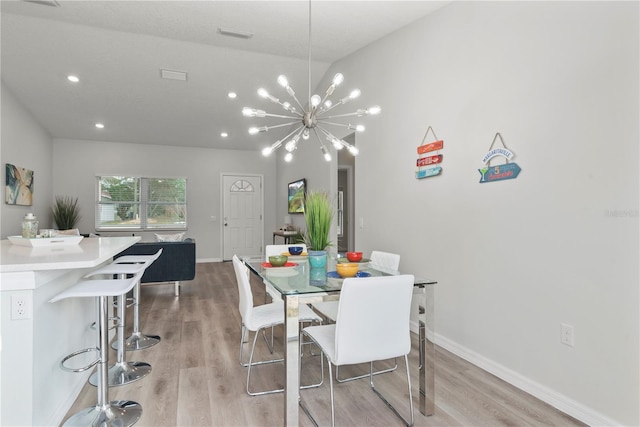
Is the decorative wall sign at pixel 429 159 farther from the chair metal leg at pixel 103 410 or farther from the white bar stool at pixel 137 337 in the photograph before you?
the chair metal leg at pixel 103 410

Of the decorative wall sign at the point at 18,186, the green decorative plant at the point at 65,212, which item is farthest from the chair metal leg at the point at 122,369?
the green decorative plant at the point at 65,212

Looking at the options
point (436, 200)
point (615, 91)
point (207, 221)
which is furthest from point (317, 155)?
point (615, 91)

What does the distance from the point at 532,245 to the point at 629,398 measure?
89cm

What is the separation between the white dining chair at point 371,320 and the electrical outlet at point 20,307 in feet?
4.71

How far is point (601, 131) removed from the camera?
1.86 meters

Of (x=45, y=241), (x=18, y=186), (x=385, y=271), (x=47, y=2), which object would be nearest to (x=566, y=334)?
(x=385, y=271)

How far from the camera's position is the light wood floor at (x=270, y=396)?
1.96m

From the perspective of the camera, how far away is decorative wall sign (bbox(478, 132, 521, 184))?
2357 mm

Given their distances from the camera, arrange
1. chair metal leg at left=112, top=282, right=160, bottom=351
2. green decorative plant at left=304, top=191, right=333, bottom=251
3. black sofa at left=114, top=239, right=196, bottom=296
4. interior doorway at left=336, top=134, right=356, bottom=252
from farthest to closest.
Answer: interior doorway at left=336, top=134, right=356, bottom=252 < black sofa at left=114, top=239, right=196, bottom=296 < chair metal leg at left=112, top=282, right=160, bottom=351 < green decorative plant at left=304, top=191, right=333, bottom=251

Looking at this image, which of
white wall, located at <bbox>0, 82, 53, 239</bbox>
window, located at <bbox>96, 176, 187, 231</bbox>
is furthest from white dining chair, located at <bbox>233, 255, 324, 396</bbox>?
window, located at <bbox>96, 176, 187, 231</bbox>

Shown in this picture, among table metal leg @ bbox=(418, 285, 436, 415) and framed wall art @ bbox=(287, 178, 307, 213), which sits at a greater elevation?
framed wall art @ bbox=(287, 178, 307, 213)

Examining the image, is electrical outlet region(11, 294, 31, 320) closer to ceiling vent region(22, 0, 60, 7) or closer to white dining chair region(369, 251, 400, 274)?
white dining chair region(369, 251, 400, 274)

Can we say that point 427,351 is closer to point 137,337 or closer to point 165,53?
point 137,337

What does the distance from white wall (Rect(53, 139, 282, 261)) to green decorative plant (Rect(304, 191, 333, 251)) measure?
6.31m
